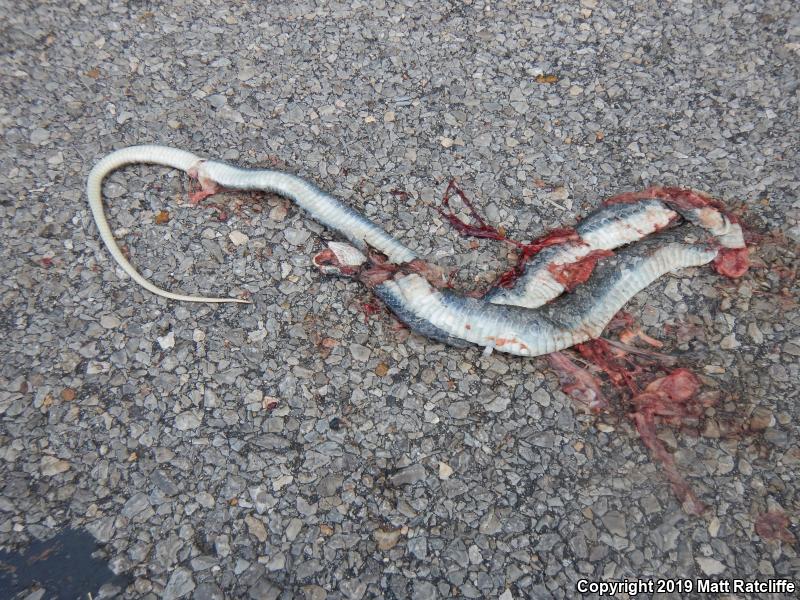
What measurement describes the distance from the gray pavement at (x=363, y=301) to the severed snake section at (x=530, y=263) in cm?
16

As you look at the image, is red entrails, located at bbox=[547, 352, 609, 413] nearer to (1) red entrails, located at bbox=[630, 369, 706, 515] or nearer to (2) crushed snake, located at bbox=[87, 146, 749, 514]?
(2) crushed snake, located at bbox=[87, 146, 749, 514]

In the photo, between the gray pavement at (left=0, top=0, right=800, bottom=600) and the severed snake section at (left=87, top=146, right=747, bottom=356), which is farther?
the severed snake section at (left=87, top=146, right=747, bottom=356)

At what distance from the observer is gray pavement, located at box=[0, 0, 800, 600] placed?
11.3ft

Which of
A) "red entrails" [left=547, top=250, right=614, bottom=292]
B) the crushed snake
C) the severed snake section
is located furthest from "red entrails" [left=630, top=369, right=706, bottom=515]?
"red entrails" [left=547, top=250, right=614, bottom=292]

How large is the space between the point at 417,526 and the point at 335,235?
222cm

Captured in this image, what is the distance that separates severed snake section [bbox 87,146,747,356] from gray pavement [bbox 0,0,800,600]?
16 centimetres

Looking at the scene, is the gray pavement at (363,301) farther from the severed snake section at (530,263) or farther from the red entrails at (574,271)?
the red entrails at (574,271)

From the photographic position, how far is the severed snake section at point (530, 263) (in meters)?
4.07

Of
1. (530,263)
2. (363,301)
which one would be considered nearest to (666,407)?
(530,263)

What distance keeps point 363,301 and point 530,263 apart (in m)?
1.25

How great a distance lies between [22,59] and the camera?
5.59m

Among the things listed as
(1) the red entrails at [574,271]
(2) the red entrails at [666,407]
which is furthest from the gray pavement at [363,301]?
(1) the red entrails at [574,271]

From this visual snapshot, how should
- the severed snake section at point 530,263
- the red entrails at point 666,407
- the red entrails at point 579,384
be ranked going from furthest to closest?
the severed snake section at point 530,263 → the red entrails at point 579,384 → the red entrails at point 666,407

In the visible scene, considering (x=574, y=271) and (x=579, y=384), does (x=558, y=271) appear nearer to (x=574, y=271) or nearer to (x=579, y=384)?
(x=574, y=271)
